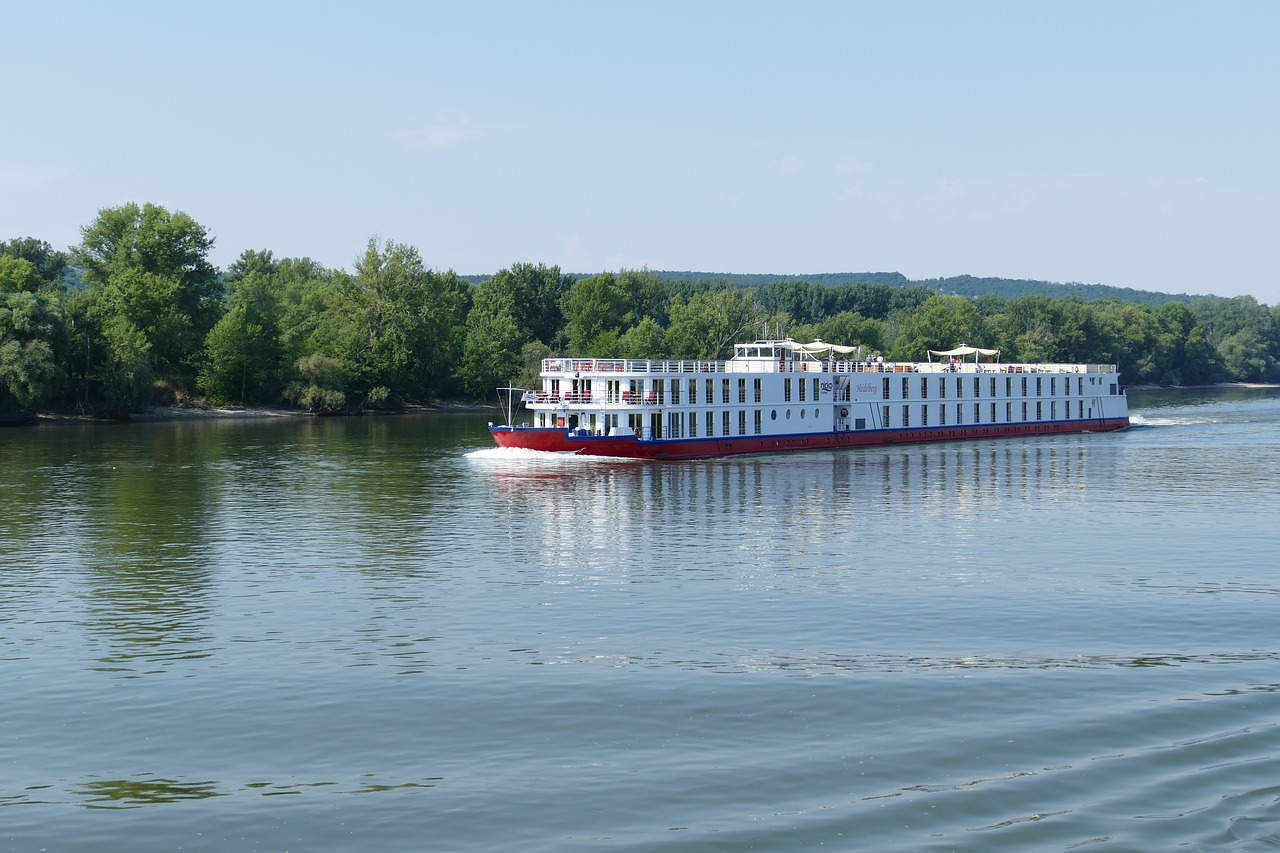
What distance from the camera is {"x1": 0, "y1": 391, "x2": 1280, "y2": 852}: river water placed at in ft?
64.9

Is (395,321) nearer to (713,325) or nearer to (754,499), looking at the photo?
(713,325)

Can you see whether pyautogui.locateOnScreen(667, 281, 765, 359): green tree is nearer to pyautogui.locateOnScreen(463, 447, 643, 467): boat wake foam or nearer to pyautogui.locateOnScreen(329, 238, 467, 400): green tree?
pyautogui.locateOnScreen(329, 238, 467, 400): green tree

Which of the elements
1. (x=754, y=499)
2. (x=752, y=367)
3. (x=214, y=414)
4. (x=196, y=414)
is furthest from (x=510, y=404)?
(x=214, y=414)

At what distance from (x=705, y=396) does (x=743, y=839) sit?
69711mm

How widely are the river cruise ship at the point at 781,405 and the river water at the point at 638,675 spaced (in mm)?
24096

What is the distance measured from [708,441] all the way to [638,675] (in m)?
59.9

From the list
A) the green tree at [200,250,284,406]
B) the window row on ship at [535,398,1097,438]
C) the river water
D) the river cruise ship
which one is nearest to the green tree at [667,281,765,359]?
the green tree at [200,250,284,406]

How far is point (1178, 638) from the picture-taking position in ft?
103

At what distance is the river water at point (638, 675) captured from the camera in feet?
64.9

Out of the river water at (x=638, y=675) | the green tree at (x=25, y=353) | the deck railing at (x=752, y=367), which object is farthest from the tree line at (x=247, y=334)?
the river water at (x=638, y=675)

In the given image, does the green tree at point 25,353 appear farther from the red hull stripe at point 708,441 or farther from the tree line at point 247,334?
the red hull stripe at point 708,441

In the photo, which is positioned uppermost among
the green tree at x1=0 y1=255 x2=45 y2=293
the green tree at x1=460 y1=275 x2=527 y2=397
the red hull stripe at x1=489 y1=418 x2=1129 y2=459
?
the green tree at x1=0 y1=255 x2=45 y2=293

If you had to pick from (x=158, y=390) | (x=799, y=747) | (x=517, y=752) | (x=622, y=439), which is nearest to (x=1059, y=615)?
(x=799, y=747)

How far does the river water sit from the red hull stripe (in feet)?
75.0
